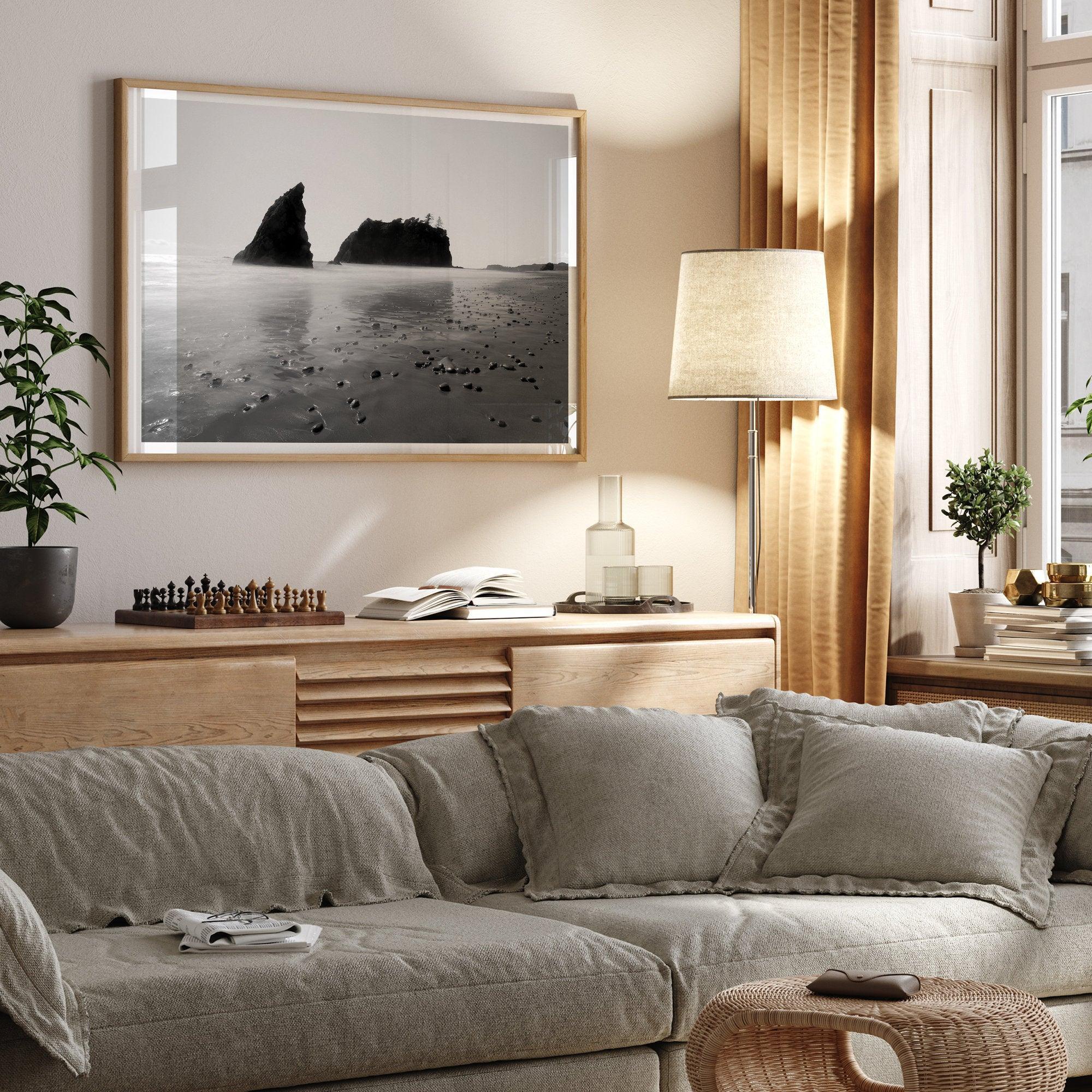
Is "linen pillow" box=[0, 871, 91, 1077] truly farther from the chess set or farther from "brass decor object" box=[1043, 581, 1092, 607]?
"brass decor object" box=[1043, 581, 1092, 607]

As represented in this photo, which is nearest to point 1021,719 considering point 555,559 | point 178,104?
point 555,559

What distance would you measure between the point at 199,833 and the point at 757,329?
6.20 ft

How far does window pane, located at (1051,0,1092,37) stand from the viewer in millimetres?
4336

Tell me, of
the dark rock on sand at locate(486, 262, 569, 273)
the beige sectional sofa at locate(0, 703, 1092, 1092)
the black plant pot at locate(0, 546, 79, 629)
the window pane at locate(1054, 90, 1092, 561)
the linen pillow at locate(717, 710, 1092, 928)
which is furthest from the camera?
the window pane at locate(1054, 90, 1092, 561)

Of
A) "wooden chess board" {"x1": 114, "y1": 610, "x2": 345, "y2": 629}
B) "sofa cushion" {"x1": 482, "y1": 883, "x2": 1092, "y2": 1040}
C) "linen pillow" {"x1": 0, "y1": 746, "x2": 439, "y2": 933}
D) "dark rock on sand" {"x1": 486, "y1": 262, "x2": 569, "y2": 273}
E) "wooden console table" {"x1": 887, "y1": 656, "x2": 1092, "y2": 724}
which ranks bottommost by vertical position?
"sofa cushion" {"x1": 482, "y1": 883, "x2": 1092, "y2": 1040}

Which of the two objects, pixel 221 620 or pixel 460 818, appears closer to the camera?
pixel 460 818

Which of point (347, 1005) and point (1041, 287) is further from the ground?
point (1041, 287)

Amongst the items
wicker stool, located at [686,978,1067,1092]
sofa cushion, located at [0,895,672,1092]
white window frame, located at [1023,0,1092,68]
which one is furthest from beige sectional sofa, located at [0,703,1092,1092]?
white window frame, located at [1023,0,1092,68]

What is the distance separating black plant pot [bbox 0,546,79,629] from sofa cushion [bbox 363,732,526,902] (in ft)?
2.67

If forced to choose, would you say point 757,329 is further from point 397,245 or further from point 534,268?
point 397,245

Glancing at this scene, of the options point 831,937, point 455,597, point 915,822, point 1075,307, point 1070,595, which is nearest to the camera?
Answer: point 831,937

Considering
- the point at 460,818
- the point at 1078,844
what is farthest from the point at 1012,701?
the point at 460,818

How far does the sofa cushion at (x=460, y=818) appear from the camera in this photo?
2959 mm

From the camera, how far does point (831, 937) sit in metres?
2.66
